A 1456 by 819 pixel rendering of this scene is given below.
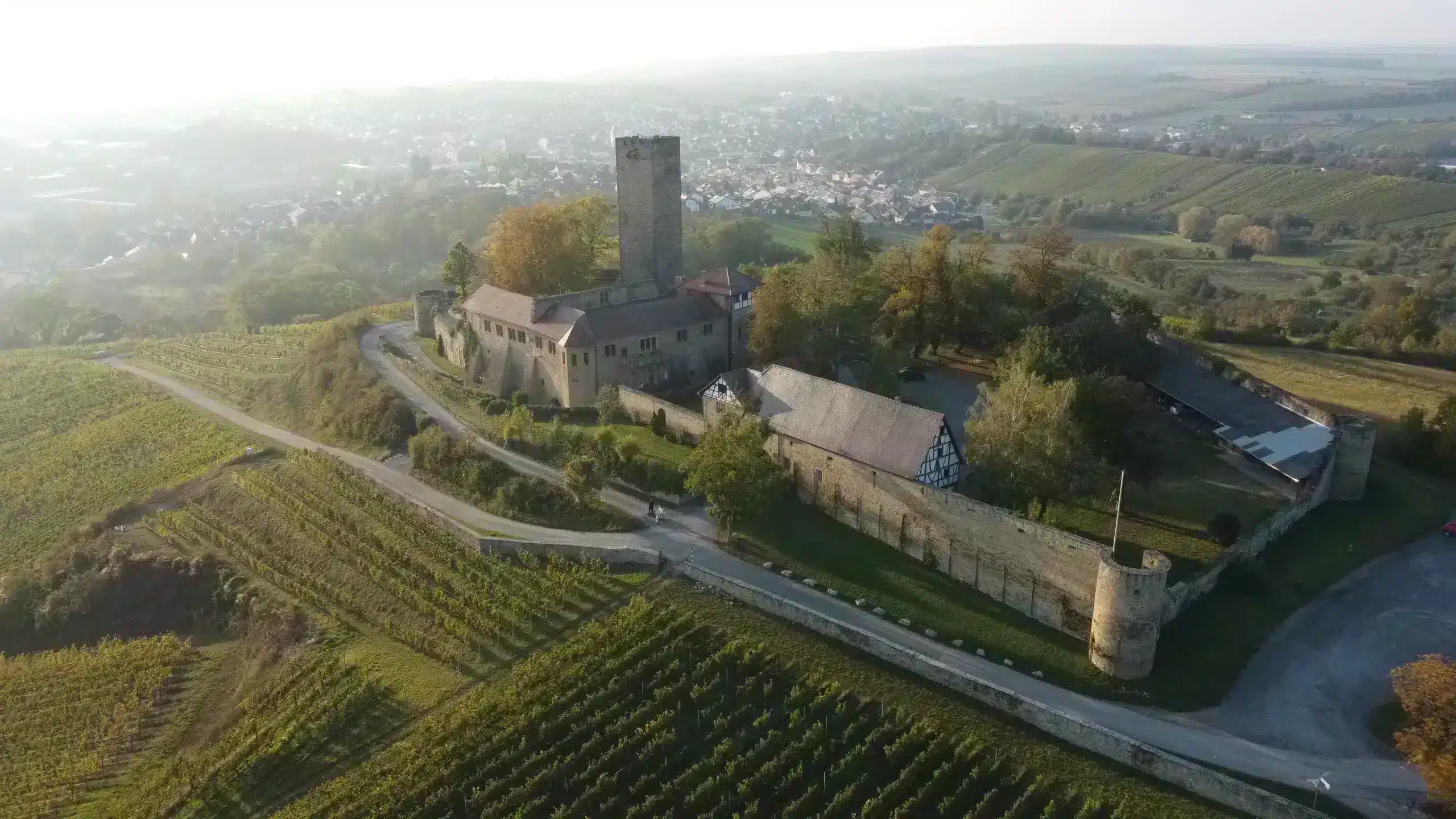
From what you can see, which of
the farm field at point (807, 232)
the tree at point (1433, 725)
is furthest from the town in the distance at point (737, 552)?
the farm field at point (807, 232)

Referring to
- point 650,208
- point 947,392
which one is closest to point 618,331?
point 650,208

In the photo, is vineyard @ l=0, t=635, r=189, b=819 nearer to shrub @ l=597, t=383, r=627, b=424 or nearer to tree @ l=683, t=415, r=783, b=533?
shrub @ l=597, t=383, r=627, b=424

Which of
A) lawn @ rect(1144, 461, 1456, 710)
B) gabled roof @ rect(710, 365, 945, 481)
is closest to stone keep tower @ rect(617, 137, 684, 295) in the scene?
gabled roof @ rect(710, 365, 945, 481)

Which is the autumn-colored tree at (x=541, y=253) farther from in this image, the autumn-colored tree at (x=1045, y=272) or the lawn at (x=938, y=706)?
the lawn at (x=938, y=706)

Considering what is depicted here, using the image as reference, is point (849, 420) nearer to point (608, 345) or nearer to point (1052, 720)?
point (1052, 720)

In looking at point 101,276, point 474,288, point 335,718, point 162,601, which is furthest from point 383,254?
point 335,718
